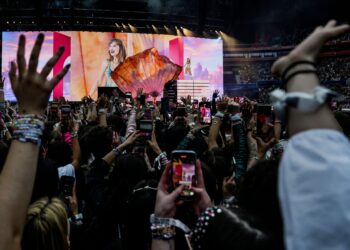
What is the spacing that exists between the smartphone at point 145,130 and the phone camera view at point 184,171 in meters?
1.97

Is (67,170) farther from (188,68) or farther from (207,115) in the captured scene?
(188,68)

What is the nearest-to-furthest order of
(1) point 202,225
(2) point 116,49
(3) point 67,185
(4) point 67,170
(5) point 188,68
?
1. (1) point 202,225
2. (3) point 67,185
3. (4) point 67,170
4. (2) point 116,49
5. (5) point 188,68

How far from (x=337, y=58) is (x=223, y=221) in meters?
40.0

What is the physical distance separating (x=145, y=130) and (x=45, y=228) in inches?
86.6

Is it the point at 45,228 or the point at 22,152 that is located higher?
the point at 22,152

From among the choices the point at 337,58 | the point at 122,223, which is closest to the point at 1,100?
the point at 122,223

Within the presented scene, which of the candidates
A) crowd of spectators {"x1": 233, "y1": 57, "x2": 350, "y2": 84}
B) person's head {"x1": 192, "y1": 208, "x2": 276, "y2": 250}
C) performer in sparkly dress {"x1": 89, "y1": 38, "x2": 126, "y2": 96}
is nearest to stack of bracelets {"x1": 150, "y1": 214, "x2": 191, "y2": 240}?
person's head {"x1": 192, "y1": 208, "x2": 276, "y2": 250}

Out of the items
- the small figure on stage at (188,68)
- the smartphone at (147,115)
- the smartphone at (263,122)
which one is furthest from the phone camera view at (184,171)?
the small figure on stage at (188,68)

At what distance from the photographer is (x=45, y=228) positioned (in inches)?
65.8

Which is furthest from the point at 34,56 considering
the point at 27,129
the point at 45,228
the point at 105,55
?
the point at 105,55

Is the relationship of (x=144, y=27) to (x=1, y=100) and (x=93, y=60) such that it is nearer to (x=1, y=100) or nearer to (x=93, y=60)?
(x=93, y=60)

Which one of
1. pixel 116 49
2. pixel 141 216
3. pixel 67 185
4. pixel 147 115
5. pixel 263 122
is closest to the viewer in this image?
pixel 141 216

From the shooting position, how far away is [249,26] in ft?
132

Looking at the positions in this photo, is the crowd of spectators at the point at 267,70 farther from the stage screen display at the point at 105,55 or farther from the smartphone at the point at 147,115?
the smartphone at the point at 147,115
